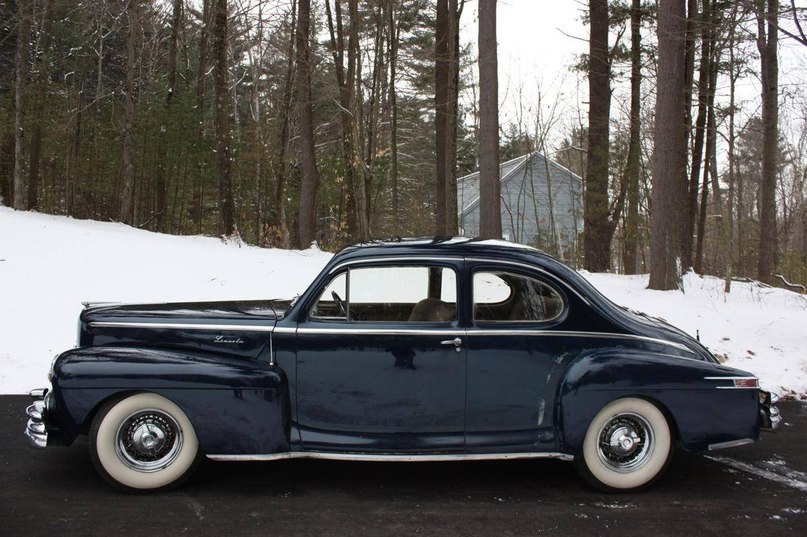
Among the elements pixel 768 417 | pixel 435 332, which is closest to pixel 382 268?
pixel 435 332

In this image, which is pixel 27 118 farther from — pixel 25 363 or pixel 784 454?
pixel 784 454

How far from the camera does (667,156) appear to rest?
441 inches

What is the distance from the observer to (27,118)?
20.3 m

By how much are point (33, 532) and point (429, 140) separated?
34.1 m

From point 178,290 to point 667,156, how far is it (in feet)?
28.7

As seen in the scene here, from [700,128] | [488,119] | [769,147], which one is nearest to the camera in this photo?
[488,119]

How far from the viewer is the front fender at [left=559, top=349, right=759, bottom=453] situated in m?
4.08

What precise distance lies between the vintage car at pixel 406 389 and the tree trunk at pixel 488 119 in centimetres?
903

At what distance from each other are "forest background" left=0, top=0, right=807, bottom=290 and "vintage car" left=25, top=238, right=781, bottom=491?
700 centimetres

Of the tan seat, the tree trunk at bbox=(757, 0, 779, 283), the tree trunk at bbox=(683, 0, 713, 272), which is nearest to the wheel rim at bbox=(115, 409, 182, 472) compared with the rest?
the tan seat

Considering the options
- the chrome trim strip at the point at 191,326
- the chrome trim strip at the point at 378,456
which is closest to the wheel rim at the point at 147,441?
the chrome trim strip at the point at 378,456

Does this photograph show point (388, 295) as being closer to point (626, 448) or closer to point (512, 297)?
point (512, 297)

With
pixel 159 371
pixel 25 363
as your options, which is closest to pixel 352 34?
pixel 25 363

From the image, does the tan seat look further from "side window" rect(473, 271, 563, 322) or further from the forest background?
the forest background
